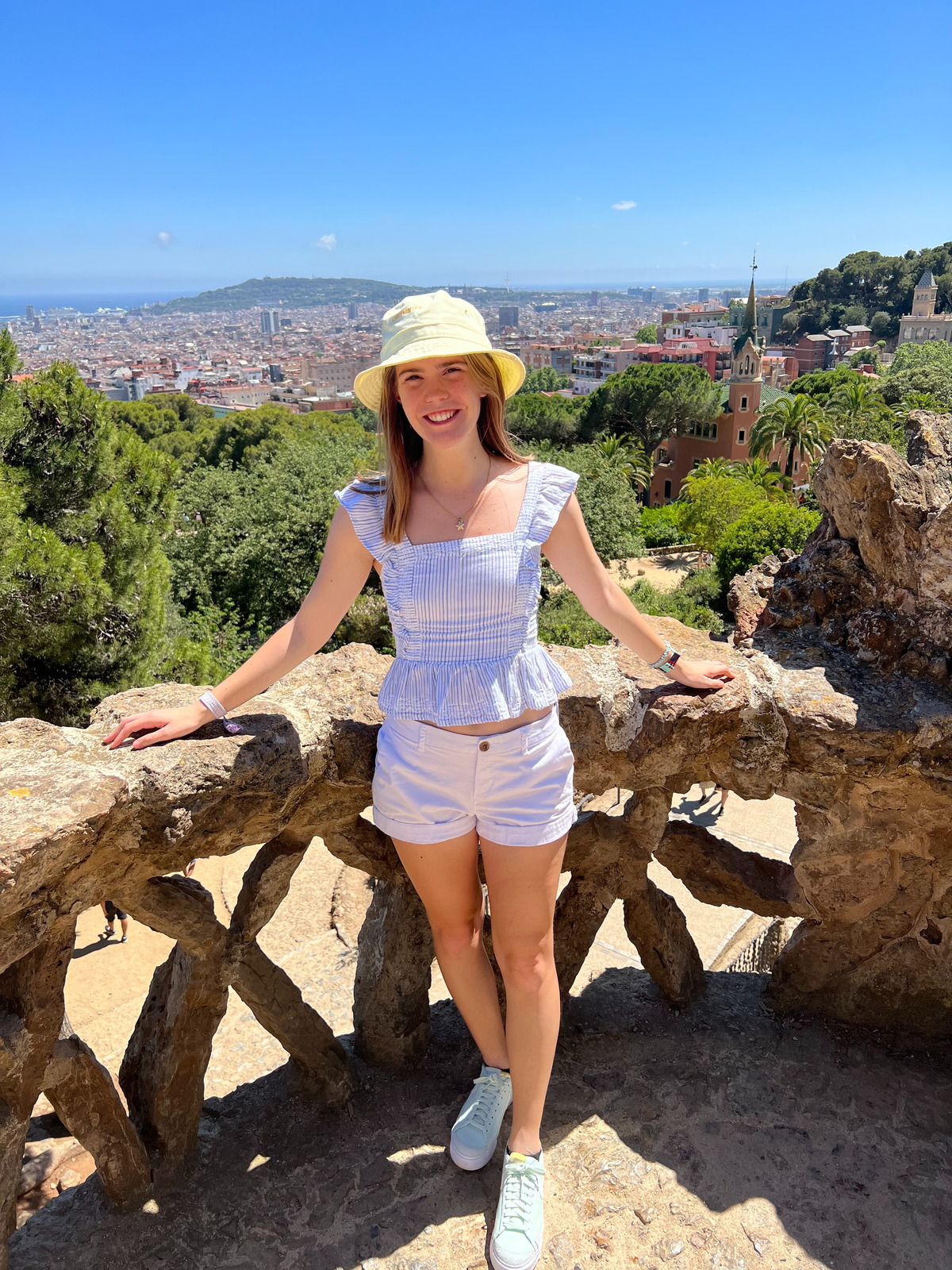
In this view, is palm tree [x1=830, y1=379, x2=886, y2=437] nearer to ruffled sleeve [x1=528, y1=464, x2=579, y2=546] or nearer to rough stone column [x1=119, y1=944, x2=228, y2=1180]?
ruffled sleeve [x1=528, y1=464, x2=579, y2=546]

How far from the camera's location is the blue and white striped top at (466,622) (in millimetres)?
2166

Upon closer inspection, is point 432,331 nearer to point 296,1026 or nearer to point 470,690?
point 470,690

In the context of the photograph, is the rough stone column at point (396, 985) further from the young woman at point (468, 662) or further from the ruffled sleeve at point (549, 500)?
the ruffled sleeve at point (549, 500)

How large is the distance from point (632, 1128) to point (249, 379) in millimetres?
143833

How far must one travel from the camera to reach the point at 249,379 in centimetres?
13625

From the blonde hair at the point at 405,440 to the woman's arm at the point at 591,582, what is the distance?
0.23 m

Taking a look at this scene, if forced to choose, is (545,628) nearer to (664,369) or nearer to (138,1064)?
(138,1064)

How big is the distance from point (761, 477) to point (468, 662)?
3020 centimetres

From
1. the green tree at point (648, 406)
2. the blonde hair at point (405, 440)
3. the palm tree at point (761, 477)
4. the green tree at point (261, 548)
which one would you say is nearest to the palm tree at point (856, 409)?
the palm tree at point (761, 477)

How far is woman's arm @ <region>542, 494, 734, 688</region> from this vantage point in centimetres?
231

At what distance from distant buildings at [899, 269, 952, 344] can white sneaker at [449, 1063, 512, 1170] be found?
97.2 m

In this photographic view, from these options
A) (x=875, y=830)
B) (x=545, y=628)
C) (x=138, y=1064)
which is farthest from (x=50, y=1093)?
(x=545, y=628)

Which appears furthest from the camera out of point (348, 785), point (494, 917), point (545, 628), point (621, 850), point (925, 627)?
point (545, 628)

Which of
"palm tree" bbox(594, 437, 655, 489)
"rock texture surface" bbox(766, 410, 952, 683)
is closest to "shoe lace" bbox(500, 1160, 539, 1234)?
"rock texture surface" bbox(766, 410, 952, 683)
